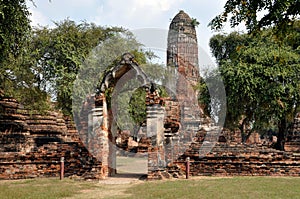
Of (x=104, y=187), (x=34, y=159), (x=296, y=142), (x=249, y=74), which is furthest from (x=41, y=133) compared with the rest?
(x=296, y=142)

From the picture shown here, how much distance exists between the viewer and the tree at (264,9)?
4.15 meters

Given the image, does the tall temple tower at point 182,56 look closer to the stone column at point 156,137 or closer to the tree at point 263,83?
the tree at point 263,83

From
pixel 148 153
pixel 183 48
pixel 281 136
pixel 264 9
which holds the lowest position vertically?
pixel 148 153

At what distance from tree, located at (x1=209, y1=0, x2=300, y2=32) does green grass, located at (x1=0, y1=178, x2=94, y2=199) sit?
17.7 feet

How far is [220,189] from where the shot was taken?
858 cm

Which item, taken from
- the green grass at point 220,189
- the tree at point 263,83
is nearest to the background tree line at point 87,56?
the tree at point 263,83

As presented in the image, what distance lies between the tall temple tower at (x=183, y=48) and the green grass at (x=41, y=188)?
2101 cm

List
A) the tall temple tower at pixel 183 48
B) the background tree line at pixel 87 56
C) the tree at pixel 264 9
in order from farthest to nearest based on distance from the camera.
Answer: the tall temple tower at pixel 183 48, the background tree line at pixel 87 56, the tree at pixel 264 9

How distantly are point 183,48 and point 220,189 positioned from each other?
23.6 meters

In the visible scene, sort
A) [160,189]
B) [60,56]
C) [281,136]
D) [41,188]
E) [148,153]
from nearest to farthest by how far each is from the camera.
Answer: [160,189] → [41,188] → [148,153] → [60,56] → [281,136]

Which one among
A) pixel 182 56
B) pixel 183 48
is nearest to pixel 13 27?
pixel 182 56

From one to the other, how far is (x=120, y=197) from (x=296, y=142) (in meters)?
17.0

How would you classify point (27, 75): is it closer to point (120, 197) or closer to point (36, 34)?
point (36, 34)

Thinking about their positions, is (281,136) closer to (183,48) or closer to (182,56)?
(182,56)
